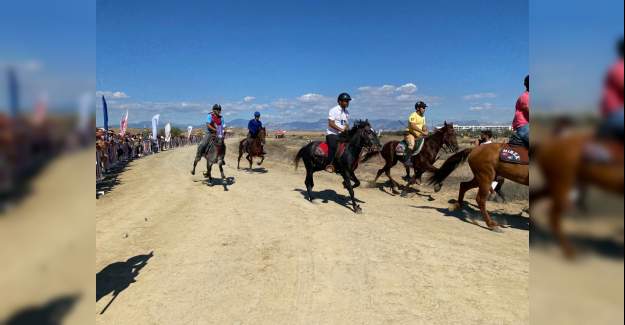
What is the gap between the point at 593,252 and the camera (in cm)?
76

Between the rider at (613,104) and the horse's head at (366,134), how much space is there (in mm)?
8193

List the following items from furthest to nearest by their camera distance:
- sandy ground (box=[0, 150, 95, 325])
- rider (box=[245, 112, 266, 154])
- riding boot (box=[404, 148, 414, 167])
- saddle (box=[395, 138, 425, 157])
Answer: rider (box=[245, 112, 266, 154])
riding boot (box=[404, 148, 414, 167])
saddle (box=[395, 138, 425, 157])
sandy ground (box=[0, 150, 95, 325])

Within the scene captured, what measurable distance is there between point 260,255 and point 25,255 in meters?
4.81

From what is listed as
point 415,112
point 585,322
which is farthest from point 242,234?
point 415,112

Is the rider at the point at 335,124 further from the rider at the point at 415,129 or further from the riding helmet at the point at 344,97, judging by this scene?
the rider at the point at 415,129

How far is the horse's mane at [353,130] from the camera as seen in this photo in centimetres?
909

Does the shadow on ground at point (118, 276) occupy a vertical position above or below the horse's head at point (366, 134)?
below

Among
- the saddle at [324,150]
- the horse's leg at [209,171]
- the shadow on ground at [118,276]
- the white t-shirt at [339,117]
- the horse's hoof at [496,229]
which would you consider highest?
the white t-shirt at [339,117]

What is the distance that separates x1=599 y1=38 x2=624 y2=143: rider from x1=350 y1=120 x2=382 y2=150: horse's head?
8.19 meters

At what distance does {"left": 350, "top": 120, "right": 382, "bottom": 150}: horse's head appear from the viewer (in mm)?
8898

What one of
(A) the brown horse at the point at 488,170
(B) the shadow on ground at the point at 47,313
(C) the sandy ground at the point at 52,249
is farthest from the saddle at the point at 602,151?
(A) the brown horse at the point at 488,170

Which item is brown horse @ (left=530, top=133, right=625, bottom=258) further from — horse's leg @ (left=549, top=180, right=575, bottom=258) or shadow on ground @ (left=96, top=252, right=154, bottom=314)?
shadow on ground @ (left=96, top=252, right=154, bottom=314)

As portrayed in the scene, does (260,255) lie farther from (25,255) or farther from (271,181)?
(271,181)

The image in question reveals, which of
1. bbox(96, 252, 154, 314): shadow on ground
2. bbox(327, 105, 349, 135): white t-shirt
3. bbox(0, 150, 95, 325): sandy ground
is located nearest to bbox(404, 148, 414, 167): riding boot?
bbox(327, 105, 349, 135): white t-shirt
